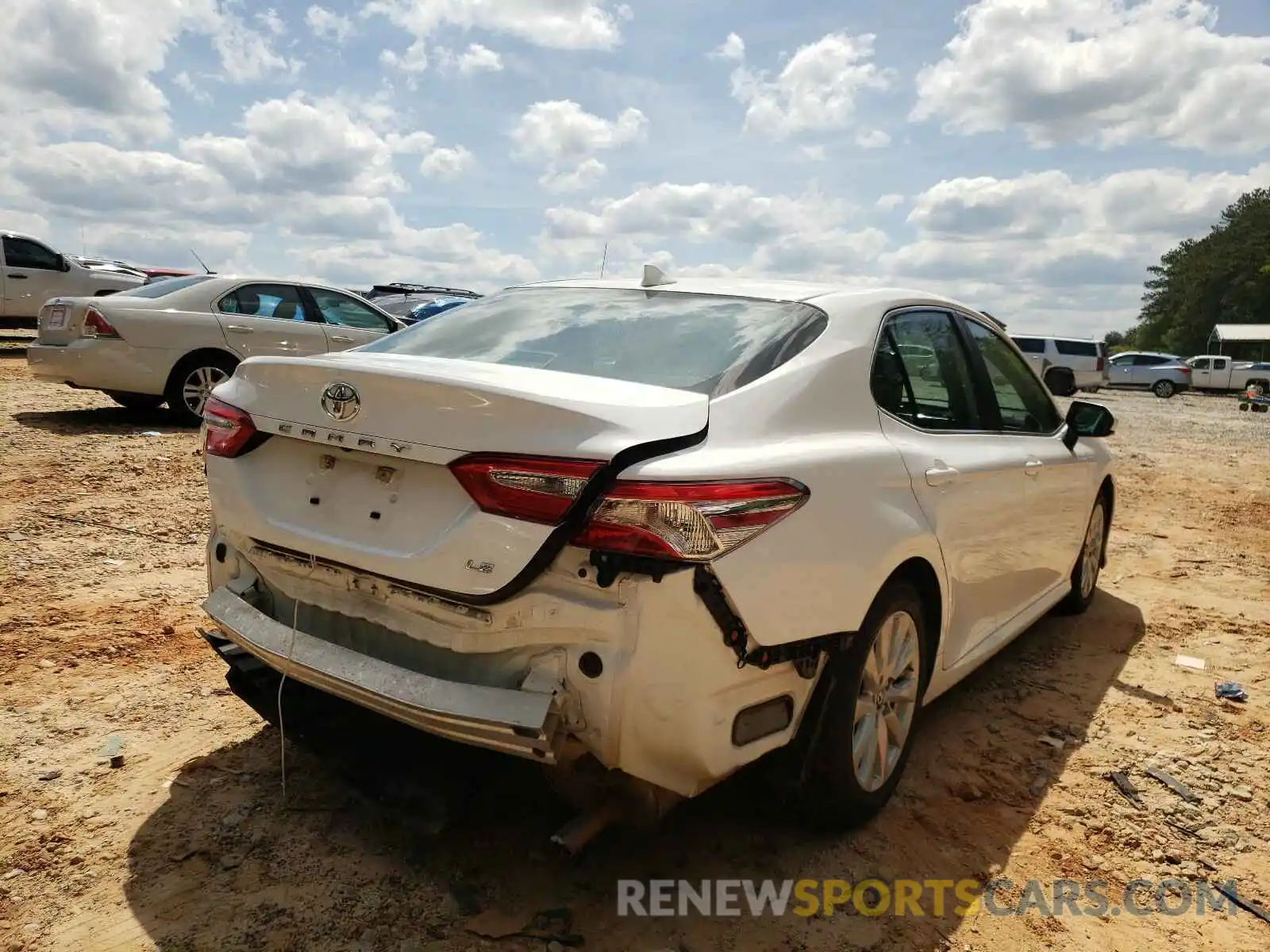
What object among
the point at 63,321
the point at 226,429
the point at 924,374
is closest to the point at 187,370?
the point at 63,321

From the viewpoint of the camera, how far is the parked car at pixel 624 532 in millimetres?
2113

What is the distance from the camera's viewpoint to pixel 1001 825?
9.95 ft

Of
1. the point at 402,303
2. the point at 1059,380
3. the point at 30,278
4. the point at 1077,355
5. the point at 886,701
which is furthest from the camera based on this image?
the point at 1077,355

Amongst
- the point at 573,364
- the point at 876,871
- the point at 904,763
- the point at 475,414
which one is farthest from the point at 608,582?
the point at 904,763

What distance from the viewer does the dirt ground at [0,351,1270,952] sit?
2.38 m

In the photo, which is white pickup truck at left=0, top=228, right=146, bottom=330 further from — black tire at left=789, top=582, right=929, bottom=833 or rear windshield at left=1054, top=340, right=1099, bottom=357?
rear windshield at left=1054, top=340, right=1099, bottom=357

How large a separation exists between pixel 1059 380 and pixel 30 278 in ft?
52.0

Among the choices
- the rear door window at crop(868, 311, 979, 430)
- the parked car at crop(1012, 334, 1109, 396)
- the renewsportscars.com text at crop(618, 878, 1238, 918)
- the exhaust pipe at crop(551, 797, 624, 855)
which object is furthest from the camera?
the parked car at crop(1012, 334, 1109, 396)

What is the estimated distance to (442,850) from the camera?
266cm

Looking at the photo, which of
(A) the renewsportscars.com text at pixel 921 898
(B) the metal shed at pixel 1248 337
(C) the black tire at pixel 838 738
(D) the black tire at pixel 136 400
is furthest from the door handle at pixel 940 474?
(B) the metal shed at pixel 1248 337

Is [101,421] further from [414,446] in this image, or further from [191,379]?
[414,446]

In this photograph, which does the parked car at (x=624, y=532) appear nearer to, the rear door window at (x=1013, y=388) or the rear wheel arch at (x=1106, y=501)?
the rear door window at (x=1013, y=388)

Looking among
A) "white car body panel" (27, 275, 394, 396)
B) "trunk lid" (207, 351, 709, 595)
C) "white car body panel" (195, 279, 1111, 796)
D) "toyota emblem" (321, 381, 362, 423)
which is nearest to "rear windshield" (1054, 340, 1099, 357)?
"white car body panel" (27, 275, 394, 396)

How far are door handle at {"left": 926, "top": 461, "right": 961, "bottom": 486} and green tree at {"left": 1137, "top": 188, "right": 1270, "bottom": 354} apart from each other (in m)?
61.9
